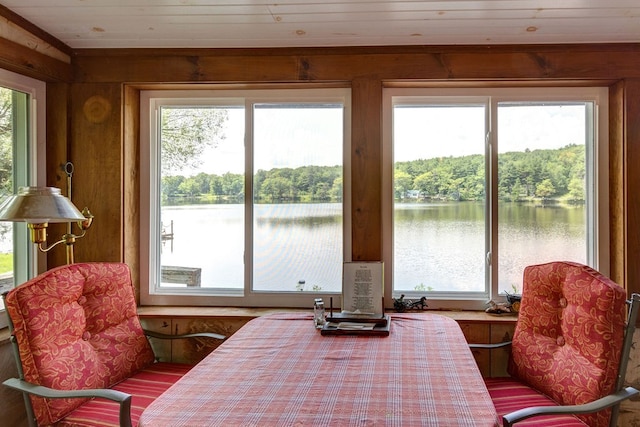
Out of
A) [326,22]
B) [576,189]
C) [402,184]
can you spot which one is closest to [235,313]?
[402,184]

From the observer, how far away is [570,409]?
151 centimetres

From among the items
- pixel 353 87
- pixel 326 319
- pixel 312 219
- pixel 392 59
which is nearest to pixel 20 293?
pixel 326 319

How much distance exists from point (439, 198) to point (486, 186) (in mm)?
290

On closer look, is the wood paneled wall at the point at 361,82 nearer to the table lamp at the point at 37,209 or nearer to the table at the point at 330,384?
the table lamp at the point at 37,209

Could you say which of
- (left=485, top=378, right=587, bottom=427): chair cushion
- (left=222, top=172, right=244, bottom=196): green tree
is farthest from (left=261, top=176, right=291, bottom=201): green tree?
(left=485, top=378, right=587, bottom=427): chair cushion

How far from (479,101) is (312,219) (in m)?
→ 1.26

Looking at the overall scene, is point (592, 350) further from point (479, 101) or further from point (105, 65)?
point (105, 65)

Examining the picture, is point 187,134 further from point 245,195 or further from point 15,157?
point 15,157

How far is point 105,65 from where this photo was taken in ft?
8.45

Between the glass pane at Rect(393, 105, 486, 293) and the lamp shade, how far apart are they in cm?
181

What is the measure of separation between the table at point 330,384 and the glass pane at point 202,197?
84cm

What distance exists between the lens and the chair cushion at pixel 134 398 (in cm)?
175

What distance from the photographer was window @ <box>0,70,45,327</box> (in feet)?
7.66

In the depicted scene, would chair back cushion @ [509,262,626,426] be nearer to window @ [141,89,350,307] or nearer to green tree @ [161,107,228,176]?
window @ [141,89,350,307]
